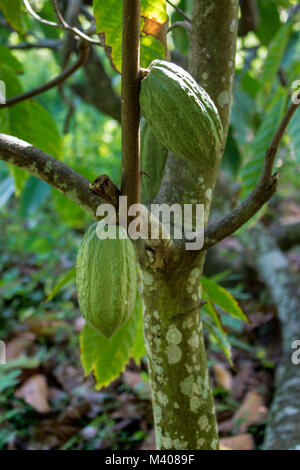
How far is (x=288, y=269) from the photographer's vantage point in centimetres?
207

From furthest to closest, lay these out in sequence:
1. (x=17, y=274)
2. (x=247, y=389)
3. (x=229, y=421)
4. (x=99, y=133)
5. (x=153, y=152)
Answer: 1. (x=99, y=133)
2. (x=17, y=274)
3. (x=247, y=389)
4. (x=229, y=421)
5. (x=153, y=152)

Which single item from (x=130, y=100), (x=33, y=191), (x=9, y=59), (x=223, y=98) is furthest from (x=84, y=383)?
(x=130, y=100)

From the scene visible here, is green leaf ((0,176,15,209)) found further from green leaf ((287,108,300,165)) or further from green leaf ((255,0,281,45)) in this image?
green leaf ((255,0,281,45))

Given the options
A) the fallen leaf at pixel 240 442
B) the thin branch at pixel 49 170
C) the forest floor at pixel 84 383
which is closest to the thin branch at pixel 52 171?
the thin branch at pixel 49 170

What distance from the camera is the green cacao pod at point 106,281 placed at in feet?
1.53

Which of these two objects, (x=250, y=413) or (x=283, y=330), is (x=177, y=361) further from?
(x=283, y=330)

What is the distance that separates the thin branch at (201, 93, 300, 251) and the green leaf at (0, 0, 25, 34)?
1.91 ft

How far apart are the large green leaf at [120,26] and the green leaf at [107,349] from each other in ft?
1.45

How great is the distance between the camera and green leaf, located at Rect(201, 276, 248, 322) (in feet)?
2.75

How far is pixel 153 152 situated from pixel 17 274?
7.39 feet

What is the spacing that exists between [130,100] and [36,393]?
1.34 meters

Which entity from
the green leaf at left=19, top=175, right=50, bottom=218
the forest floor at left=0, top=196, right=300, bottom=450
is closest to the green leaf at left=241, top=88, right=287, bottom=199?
the forest floor at left=0, top=196, right=300, bottom=450

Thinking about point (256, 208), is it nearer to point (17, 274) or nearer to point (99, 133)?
point (17, 274)

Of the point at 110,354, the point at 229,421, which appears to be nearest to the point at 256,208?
the point at 110,354
